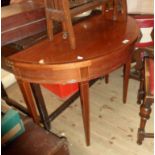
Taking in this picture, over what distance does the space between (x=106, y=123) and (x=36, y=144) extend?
0.73m

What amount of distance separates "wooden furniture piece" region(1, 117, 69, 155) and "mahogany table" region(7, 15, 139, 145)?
25 cm

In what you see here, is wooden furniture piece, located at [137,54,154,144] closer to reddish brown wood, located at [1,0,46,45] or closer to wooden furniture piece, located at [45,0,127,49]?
wooden furniture piece, located at [45,0,127,49]

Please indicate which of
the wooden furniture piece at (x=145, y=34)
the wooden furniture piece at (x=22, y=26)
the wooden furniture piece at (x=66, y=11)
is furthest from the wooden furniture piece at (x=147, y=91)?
the wooden furniture piece at (x=22, y=26)

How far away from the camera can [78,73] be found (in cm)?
102

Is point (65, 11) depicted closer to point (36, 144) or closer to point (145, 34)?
point (36, 144)

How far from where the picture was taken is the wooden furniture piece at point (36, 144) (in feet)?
3.12

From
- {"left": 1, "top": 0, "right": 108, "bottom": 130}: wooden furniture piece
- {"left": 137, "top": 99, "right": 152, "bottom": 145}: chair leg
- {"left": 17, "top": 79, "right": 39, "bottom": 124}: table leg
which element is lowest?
{"left": 137, "top": 99, "right": 152, "bottom": 145}: chair leg

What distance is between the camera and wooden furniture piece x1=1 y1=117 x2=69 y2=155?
0.95m

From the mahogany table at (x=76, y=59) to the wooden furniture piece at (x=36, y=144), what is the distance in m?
0.25

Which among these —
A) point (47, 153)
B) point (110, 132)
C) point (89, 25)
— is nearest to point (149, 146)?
point (110, 132)

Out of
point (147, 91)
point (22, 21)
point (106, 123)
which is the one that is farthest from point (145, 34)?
point (22, 21)

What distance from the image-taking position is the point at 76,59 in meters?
0.98

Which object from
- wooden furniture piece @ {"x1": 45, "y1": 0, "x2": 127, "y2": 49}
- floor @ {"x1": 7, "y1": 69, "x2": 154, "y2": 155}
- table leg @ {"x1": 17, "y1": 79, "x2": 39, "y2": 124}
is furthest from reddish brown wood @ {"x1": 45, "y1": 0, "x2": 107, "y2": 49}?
floor @ {"x1": 7, "y1": 69, "x2": 154, "y2": 155}

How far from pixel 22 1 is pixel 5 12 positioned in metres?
0.20
